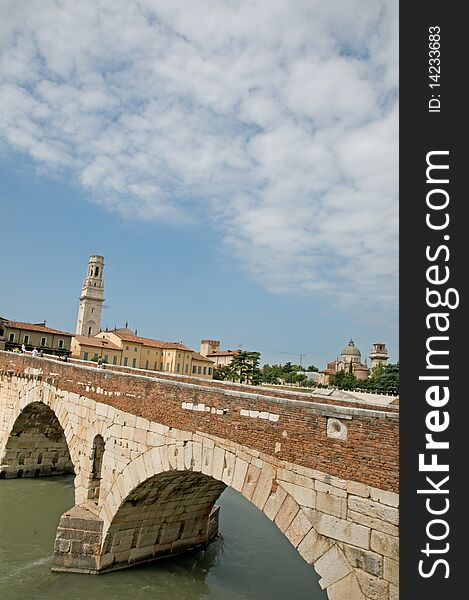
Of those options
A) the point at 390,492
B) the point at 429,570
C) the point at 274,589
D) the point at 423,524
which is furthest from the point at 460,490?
the point at 274,589

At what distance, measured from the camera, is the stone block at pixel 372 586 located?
19.9 ft

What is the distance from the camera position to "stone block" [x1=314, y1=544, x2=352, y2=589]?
21.2 feet

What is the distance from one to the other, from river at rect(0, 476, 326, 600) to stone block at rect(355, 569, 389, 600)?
16.9 ft

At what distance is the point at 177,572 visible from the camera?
11.7 metres

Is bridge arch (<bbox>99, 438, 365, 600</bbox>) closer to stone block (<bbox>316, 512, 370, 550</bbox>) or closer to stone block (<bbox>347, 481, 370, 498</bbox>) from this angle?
stone block (<bbox>316, 512, 370, 550</bbox>)

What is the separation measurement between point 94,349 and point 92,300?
84.6 feet

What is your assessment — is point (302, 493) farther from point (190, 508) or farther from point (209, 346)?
point (209, 346)

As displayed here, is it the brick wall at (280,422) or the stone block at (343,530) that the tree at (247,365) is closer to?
the brick wall at (280,422)

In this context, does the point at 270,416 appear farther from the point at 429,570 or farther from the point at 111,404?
the point at 111,404

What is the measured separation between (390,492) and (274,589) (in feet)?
21.4

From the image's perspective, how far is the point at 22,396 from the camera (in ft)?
56.3

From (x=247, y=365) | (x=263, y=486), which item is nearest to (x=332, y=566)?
(x=263, y=486)

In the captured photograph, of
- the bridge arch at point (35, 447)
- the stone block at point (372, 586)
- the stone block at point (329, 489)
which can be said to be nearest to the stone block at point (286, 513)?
the stone block at point (329, 489)

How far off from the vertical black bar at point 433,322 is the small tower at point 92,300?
79.9 meters
